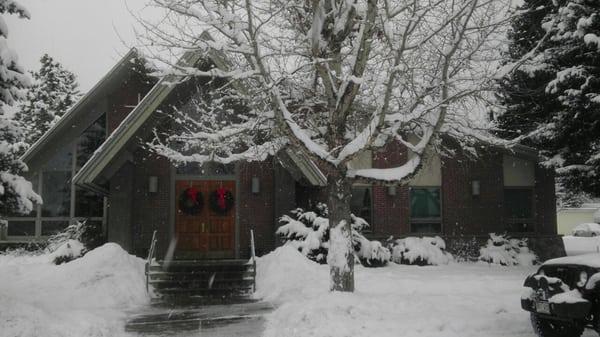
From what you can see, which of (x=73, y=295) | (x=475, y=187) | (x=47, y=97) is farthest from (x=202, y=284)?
(x=47, y=97)

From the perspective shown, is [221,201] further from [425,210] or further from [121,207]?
[425,210]

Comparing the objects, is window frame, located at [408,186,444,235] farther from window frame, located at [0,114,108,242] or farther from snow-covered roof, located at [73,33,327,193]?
window frame, located at [0,114,108,242]

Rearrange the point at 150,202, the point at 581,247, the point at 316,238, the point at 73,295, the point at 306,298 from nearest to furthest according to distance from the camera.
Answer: the point at 306,298
the point at 73,295
the point at 316,238
the point at 150,202
the point at 581,247

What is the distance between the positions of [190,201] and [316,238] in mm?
4128

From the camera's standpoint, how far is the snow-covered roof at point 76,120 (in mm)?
17359

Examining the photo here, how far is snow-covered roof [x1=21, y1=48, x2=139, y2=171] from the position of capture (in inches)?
683

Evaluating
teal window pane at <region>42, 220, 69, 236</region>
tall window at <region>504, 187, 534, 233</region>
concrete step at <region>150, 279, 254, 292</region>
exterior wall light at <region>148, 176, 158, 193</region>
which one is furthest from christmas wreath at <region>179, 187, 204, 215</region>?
tall window at <region>504, 187, 534, 233</region>

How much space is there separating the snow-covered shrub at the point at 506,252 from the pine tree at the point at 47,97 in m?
30.2

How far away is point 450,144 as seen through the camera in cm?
1922

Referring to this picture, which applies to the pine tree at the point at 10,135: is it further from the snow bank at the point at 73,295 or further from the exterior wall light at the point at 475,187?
the exterior wall light at the point at 475,187

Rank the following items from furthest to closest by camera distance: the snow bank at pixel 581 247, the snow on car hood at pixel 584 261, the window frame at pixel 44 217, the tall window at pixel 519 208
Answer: the snow bank at pixel 581 247 < the tall window at pixel 519 208 < the window frame at pixel 44 217 < the snow on car hood at pixel 584 261

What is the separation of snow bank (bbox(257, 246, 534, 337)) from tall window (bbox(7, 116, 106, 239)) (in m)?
7.63

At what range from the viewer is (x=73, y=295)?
11531 mm

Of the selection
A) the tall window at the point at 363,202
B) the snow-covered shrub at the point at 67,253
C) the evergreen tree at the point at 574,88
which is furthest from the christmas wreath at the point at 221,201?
the evergreen tree at the point at 574,88
